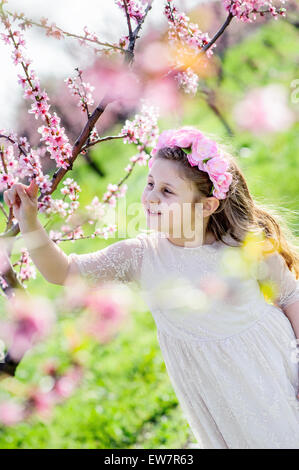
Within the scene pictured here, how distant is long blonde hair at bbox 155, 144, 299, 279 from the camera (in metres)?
1.39

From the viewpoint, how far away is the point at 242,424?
4.25ft

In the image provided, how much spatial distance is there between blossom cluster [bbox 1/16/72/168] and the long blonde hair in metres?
0.25

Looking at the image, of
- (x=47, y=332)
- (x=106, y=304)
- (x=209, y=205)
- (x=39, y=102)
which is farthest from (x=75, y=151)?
(x=47, y=332)

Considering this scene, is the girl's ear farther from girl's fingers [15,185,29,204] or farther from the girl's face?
girl's fingers [15,185,29,204]

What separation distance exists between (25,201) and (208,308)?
521mm

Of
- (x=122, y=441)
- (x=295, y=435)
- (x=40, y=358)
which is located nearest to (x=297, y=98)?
(x=40, y=358)

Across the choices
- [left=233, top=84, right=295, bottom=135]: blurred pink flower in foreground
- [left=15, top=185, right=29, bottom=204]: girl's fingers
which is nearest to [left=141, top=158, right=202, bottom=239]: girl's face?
[left=15, top=185, right=29, bottom=204]: girl's fingers

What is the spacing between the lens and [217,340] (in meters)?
1.28

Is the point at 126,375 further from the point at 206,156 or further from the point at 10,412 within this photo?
the point at 206,156

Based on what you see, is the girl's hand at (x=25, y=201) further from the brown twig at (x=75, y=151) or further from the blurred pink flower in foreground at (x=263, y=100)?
the blurred pink flower in foreground at (x=263, y=100)

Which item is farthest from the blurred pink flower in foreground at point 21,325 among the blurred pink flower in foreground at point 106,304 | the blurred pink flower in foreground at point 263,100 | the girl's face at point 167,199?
the blurred pink flower in foreground at point 263,100

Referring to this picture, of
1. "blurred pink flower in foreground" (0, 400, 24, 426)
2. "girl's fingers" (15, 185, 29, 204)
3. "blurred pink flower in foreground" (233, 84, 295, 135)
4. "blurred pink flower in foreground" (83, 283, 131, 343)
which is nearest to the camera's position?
"girl's fingers" (15, 185, 29, 204)

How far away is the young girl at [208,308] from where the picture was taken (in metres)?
1.28

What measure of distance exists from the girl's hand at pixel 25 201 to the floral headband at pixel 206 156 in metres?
0.38
